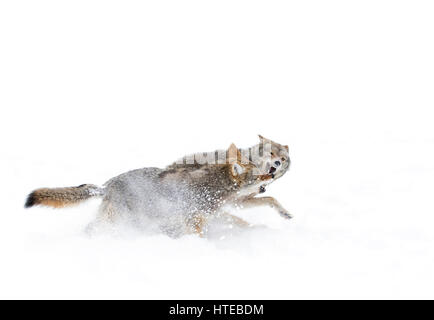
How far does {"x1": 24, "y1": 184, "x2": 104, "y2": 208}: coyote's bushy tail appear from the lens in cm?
706

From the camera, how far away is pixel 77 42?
46.5 meters

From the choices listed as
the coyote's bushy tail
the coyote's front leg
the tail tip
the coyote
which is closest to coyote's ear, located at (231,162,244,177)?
the coyote

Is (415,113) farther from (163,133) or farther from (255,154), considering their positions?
(255,154)

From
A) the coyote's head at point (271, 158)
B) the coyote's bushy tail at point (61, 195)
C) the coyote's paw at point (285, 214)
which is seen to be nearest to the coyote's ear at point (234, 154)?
the coyote's head at point (271, 158)

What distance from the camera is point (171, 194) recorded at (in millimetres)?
7473

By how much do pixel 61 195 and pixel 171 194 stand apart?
153 cm

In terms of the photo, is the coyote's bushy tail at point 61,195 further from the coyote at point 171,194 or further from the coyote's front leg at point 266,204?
the coyote's front leg at point 266,204

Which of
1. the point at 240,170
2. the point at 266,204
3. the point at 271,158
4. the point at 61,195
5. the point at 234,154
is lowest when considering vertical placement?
the point at 61,195

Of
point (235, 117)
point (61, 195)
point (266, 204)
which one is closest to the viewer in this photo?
point (61, 195)

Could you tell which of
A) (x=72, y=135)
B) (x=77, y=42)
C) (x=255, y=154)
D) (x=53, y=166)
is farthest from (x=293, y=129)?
(x=77, y=42)

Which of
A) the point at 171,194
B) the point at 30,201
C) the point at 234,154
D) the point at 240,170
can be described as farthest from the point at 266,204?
the point at 30,201

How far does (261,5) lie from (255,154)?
57030mm

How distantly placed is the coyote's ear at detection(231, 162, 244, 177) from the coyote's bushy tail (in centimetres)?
192

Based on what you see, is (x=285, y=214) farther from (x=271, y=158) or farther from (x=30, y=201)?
(x=30, y=201)
